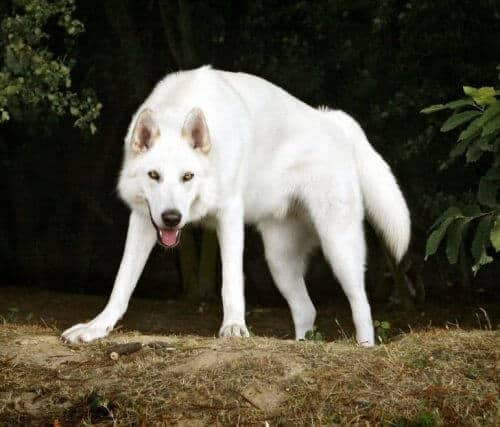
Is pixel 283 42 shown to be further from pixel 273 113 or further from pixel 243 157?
pixel 243 157

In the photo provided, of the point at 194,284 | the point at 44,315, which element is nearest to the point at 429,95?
the point at 194,284

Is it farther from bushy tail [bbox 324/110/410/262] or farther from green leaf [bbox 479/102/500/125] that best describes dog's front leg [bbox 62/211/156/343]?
green leaf [bbox 479/102/500/125]

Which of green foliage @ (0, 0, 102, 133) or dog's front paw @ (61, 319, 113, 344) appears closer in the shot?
dog's front paw @ (61, 319, 113, 344)

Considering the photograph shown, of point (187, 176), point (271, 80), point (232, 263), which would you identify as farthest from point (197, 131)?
point (271, 80)

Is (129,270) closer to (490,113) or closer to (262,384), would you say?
(262,384)

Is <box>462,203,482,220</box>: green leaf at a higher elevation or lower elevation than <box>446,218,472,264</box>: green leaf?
higher

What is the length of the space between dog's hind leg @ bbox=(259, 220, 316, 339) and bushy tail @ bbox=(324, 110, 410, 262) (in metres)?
0.52

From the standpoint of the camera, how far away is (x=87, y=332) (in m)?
5.52

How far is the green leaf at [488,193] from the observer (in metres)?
5.12

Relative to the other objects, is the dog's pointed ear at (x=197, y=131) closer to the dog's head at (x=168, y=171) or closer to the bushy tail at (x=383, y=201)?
the dog's head at (x=168, y=171)

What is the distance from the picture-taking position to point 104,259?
36.5 feet

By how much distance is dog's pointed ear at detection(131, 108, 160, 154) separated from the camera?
5.55 meters

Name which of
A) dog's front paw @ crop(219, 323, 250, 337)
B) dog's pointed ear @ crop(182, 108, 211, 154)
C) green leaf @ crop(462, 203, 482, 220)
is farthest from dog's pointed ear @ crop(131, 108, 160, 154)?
green leaf @ crop(462, 203, 482, 220)

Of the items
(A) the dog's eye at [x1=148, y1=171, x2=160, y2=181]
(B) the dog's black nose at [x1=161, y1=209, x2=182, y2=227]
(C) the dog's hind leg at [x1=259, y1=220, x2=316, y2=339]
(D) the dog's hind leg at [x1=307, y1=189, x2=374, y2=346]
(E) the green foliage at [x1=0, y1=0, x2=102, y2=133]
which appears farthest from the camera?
(E) the green foliage at [x1=0, y1=0, x2=102, y2=133]
